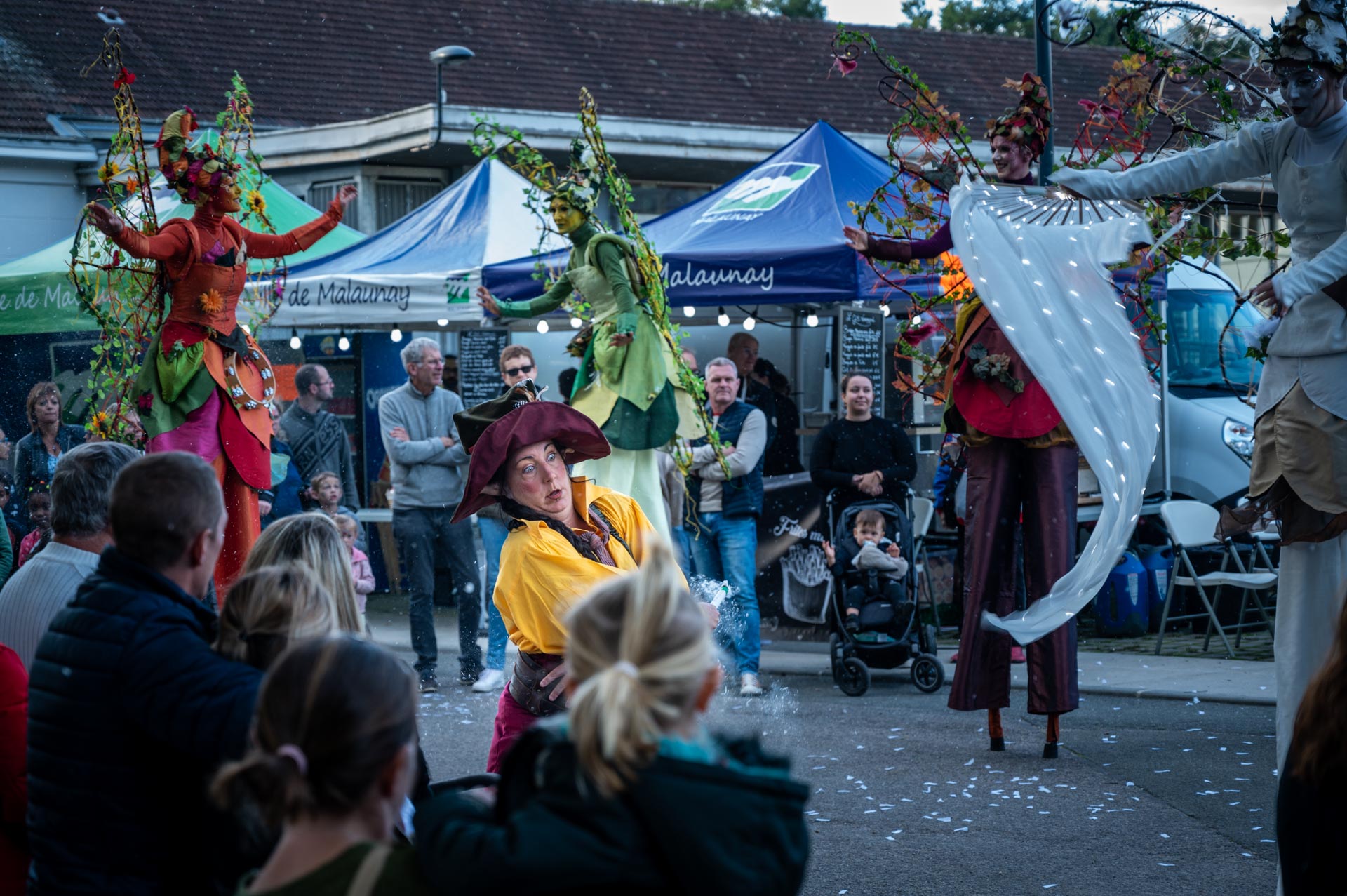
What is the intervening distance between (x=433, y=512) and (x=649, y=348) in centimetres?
260

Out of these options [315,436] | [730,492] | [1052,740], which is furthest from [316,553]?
[315,436]

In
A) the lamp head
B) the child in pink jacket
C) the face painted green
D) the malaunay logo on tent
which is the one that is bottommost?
the child in pink jacket

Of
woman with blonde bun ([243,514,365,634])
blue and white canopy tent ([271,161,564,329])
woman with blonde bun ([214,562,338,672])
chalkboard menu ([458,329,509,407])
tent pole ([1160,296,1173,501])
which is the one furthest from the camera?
chalkboard menu ([458,329,509,407])

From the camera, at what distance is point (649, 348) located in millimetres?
7262

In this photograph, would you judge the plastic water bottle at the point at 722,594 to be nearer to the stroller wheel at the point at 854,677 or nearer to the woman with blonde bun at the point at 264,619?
the stroller wheel at the point at 854,677

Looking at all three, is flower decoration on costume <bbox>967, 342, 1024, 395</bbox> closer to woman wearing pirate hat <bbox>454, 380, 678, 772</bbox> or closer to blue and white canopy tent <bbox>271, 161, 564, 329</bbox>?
woman wearing pirate hat <bbox>454, 380, 678, 772</bbox>

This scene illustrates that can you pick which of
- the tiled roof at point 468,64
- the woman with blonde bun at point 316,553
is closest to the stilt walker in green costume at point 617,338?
the woman with blonde bun at point 316,553

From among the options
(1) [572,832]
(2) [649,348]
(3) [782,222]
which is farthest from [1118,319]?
(3) [782,222]

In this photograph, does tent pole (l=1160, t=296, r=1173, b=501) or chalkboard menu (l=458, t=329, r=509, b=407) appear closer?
tent pole (l=1160, t=296, r=1173, b=501)

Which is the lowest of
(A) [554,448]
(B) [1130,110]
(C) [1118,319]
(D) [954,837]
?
(D) [954,837]

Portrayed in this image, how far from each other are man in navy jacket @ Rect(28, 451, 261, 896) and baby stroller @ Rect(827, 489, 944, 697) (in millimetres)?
6028

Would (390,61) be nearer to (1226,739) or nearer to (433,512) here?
(433,512)

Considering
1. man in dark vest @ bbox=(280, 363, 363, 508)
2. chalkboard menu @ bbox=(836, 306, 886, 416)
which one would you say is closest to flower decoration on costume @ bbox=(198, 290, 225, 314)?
man in dark vest @ bbox=(280, 363, 363, 508)

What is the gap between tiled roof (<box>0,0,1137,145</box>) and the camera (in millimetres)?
19375
